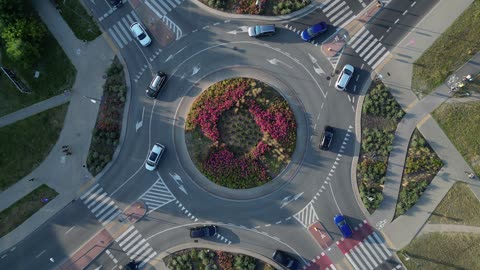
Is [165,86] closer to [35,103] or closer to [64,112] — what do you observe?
[64,112]

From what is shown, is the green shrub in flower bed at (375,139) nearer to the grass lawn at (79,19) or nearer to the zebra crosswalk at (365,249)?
the zebra crosswalk at (365,249)

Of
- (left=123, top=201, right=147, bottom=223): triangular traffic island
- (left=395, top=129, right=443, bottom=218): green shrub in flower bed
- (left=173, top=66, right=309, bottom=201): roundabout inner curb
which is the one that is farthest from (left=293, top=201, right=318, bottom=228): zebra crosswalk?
(left=123, top=201, right=147, bottom=223): triangular traffic island

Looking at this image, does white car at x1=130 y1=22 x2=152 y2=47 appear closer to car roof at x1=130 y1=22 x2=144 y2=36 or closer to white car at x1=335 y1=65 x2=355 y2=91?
car roof at x1=130 y1=22 x2=144 y2=36

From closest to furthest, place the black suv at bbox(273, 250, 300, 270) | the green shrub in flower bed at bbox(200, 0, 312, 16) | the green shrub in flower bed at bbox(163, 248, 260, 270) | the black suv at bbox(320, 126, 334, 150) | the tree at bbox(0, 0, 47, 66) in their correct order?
the tree at bbox(0, 0, 47, 66), the black suv at bbox(273, 250, 300, 270), the black suv at bbox(320, 126, 334, 150), the green shrub in flower bed at bbox(163, 248, 260, 270), the green shrub in flower bed at bbox(200, 0, 312, 16)

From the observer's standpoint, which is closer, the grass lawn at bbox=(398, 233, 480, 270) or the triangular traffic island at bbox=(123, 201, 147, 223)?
the grass lawn at bbox=(398, 233, 480, 270)

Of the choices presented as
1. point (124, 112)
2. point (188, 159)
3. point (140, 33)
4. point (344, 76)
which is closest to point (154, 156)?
point (188, 159)

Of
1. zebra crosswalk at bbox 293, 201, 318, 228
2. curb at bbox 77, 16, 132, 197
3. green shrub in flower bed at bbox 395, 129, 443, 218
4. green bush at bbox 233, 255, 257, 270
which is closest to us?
green bush at bbox 233, 255, 257, 270

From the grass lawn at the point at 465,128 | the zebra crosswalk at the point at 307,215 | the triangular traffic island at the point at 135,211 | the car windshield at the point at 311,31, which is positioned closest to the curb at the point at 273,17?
the car windshield at the point at 311,31

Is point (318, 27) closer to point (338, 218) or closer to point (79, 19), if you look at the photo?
point (338, 218)
